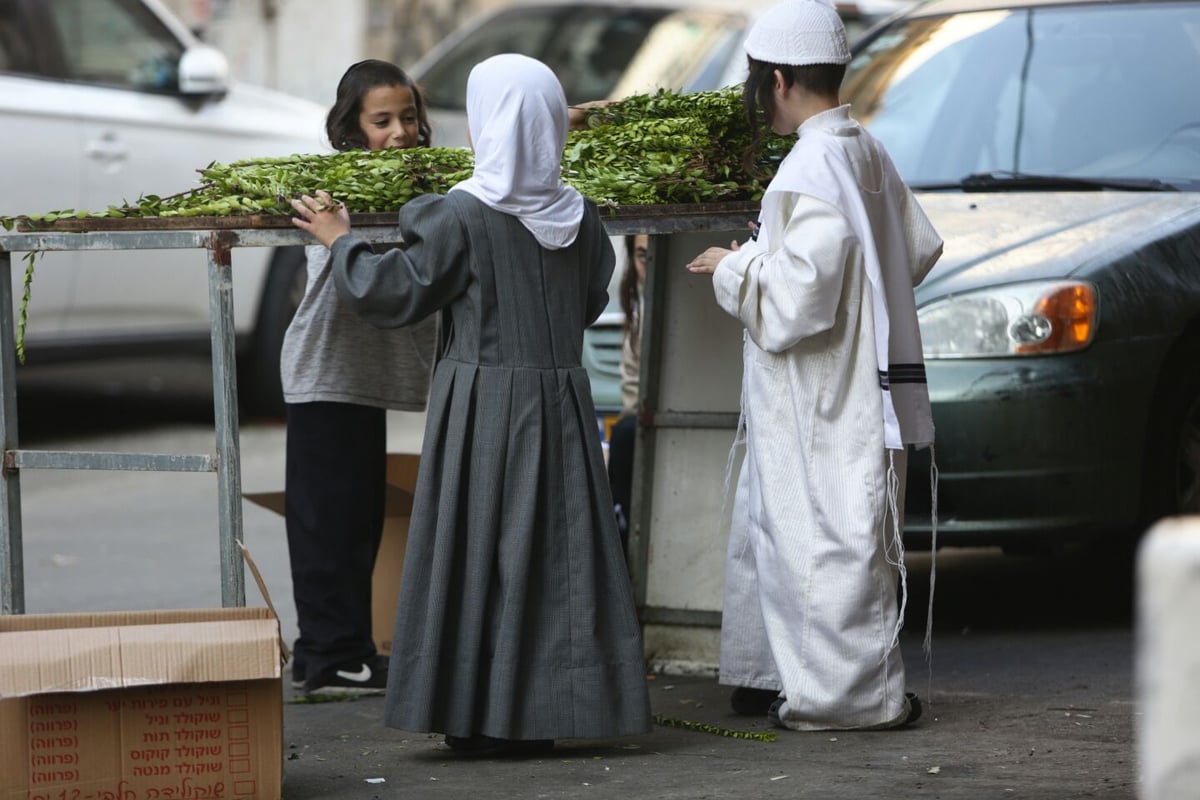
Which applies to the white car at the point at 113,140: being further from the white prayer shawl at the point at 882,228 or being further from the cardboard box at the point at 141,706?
the cardboard box at the point at 141,706

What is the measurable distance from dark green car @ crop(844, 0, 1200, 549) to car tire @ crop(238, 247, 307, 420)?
15.2 ft

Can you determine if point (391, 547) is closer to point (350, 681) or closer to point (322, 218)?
point (350, 681)

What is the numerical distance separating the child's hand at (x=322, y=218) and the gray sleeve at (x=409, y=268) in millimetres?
37

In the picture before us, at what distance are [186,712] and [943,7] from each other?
14.3 ft

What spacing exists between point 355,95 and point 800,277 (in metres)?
1.41

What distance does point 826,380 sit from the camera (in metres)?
4.27

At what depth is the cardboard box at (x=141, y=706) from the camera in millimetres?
3514

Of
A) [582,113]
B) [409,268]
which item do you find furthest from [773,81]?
[409,268]

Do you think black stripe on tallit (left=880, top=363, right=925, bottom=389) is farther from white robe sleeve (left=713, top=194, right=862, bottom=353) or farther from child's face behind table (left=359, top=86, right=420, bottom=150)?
child's face behind table (left=359, top=86, right=420, bottom=150)

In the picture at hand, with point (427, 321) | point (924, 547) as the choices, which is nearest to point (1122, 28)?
point (924, 547)

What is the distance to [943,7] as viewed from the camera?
22.6ft

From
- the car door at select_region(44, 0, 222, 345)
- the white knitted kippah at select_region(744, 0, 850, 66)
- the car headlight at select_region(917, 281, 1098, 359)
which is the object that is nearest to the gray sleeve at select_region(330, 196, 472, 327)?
the white knitted kippah at select_region(744, 0, 850, 66)

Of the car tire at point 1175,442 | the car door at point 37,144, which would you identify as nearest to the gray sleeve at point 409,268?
the car tire at point 1175,442

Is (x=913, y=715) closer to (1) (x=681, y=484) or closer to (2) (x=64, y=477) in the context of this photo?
(1) (x=681, y=484)
